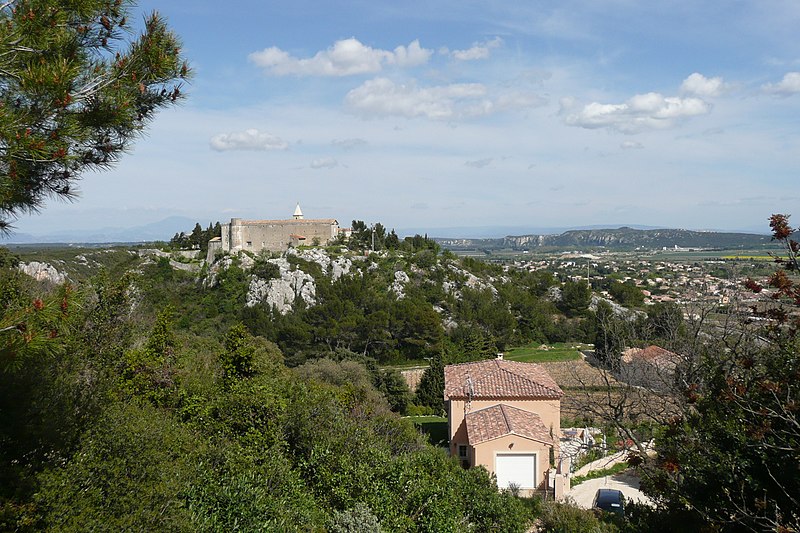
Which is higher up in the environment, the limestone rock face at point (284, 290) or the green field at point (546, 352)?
the limestone rock face at point (284, 290)

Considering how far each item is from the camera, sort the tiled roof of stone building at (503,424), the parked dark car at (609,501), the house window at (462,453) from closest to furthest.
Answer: the parked dark car at (609,501) → the tiled roof of stone building at (503,424) → the house window at (462,453)

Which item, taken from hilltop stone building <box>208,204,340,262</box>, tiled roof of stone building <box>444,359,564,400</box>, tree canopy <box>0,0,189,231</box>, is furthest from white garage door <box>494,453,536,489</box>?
hilltop stone building <box>208,204,340,262</box>

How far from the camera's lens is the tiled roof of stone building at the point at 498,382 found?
16.5m

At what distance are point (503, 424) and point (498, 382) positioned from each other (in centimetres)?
258

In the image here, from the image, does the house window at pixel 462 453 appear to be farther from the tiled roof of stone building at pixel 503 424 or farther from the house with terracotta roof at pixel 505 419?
the tiled roof of stone building at pixel 503 424

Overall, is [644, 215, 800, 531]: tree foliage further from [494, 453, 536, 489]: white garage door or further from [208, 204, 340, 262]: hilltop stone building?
[208, 204, 340, 262]: hilltop stone building

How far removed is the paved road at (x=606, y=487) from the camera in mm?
13034

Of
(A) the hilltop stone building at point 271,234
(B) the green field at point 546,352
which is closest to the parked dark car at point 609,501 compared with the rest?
(B) the green field at point 546,352

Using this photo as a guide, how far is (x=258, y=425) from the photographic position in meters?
9.20

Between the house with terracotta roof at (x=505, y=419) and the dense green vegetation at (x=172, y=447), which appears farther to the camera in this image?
the house with terracotta roof at (x=505, y=419)

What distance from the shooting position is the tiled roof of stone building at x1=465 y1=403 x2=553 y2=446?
14266mm

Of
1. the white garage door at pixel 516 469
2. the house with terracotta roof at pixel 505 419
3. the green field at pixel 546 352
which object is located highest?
the house with terracotta roof at pixel 505 419

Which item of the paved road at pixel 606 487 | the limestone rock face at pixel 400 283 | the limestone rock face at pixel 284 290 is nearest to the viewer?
the paved road at pixel 606 487

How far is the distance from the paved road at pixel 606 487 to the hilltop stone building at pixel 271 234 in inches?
1446
